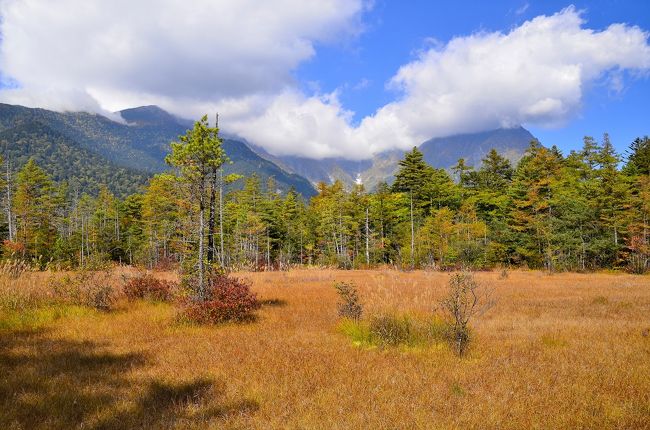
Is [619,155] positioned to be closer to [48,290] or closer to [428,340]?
[428,340]

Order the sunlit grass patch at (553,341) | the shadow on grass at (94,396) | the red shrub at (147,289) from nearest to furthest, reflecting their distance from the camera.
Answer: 1. the shadow on grass at (94,396)
2. the sunlit grass patch at (553,341)
3. the red shrub at (147,289)

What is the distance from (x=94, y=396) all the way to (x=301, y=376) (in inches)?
111

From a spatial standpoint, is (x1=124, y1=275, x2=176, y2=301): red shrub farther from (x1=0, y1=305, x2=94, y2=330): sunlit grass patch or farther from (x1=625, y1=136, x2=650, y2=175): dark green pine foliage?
(x1=625, y1=136, x2=650, y2=175): dark green pine foliage

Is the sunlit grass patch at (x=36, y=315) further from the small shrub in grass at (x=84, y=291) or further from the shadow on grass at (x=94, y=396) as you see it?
the shadow on grass at (x=94, y=396)

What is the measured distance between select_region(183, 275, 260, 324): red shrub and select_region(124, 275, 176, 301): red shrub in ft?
7.90

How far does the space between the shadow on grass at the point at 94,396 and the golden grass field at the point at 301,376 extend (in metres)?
0.02

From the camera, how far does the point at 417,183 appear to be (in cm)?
5044

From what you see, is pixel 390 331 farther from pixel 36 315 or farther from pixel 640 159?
pixel 640 159

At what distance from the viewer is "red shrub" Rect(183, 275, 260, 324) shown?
932 cm

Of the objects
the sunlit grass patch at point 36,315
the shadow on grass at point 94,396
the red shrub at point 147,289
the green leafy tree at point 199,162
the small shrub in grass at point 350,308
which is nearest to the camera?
the shadow on grass at point 94,396

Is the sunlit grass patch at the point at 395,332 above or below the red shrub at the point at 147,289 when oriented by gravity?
below

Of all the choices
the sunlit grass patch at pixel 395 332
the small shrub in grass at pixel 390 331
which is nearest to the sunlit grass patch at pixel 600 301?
the sunlit grass patch at pixel 395 332

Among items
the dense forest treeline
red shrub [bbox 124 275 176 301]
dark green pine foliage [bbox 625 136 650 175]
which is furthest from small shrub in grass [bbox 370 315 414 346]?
dark green pine foliage [bbox 625 136 650 175]

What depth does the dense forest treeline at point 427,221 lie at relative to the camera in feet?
122
